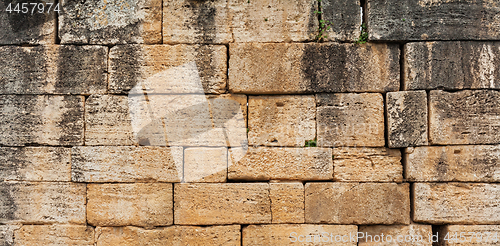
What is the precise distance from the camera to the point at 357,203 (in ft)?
11.6

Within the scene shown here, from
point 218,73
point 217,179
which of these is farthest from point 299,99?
point 217,179

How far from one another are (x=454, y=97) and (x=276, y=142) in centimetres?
230

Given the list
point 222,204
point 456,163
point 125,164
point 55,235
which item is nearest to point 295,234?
point 222,204

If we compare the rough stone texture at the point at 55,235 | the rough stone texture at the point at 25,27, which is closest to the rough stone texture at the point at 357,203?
the rough stone texture at the point at 55,235

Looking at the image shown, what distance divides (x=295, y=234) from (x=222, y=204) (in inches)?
39.3

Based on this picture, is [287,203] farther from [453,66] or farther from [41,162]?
[41,162]

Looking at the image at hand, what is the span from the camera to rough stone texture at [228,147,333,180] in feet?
11.6

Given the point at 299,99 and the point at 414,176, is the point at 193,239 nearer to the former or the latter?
the point at 299,99

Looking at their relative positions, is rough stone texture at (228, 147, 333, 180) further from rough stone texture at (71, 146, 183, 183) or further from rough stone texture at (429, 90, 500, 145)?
rough stone texture at (429, 90, 500, 145)

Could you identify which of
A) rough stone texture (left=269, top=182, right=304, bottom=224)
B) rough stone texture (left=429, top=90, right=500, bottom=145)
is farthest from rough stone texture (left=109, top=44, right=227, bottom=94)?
rough stone texture (left=429, top=90, right=500, bottom=145)

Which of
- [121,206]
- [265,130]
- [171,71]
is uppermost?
[171,71]

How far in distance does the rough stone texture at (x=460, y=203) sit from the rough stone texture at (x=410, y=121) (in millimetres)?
589

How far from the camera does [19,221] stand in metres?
3.55

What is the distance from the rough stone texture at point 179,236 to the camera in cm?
351
